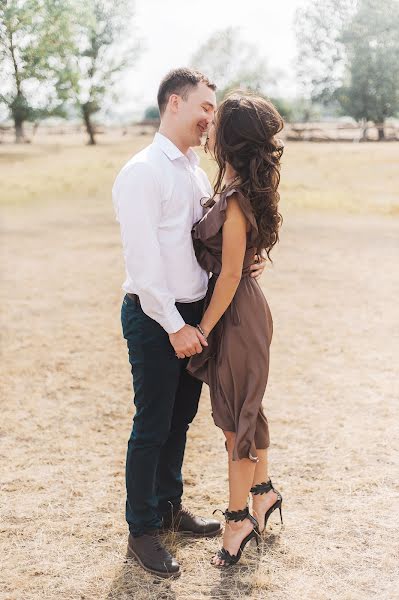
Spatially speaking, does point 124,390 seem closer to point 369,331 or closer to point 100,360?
point 100,360

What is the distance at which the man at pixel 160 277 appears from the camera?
2.81 meters

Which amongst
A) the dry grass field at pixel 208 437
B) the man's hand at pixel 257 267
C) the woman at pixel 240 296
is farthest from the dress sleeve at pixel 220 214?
the dry grass field at pixel 208 437

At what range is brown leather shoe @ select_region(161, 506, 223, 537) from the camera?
3.49 metres

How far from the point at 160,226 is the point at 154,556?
137cm

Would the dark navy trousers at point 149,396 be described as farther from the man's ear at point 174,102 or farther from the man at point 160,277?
the man's ear at point 174,102

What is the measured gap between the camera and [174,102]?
2908mm

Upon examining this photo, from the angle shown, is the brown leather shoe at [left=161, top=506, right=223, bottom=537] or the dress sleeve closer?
the dress sleeve

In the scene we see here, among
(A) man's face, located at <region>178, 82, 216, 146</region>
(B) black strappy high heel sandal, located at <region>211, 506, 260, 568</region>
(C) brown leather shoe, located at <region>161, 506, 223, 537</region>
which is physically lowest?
(C) brown leather shoe, located at <region>161, 506, 223, 537</region>

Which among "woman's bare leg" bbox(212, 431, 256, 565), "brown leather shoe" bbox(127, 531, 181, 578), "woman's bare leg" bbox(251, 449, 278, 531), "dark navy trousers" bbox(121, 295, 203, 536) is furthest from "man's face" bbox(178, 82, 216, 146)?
"brown leather shoe" bbox(127, 531, 181, 578)

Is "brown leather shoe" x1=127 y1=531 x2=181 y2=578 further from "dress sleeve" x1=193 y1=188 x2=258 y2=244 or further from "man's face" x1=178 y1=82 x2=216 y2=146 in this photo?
"man's face" x1=178 y1=82 x2=216 y2=146

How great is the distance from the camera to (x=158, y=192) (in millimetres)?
2807

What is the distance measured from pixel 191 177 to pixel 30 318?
5.17 meters

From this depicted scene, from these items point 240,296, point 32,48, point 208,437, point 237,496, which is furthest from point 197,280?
point 32,48

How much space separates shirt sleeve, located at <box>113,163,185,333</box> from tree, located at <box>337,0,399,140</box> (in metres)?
36.4
